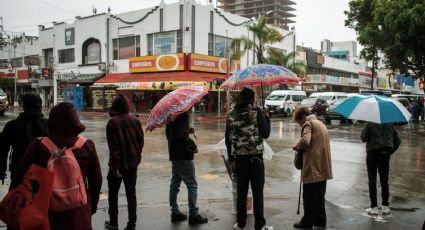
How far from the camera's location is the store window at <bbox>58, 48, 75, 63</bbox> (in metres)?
47.6

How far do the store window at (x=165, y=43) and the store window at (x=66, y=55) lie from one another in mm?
12069

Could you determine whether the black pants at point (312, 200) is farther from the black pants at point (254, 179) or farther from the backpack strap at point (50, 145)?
the backpack strap at point (50, 145)

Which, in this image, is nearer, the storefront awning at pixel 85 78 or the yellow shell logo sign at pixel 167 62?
the yellow shell logo sign at pixel 167 62

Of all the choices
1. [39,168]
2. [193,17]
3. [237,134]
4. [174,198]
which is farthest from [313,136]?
[193,17]

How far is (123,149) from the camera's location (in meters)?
5.30

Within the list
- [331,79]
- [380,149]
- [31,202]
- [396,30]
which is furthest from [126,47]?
[31,202]

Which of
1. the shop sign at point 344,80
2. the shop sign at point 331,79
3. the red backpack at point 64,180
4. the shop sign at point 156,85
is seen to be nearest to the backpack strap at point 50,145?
the red backpack at point 64,180

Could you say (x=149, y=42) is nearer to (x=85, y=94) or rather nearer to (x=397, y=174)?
(x=85, y=94)

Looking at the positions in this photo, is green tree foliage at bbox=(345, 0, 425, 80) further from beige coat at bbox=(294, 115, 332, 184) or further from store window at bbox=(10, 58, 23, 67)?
store window at bbox=(10, 58, 23, 67)

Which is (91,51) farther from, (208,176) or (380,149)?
(380,149)

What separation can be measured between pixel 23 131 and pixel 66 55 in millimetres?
46282

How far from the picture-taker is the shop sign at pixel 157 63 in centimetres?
3668

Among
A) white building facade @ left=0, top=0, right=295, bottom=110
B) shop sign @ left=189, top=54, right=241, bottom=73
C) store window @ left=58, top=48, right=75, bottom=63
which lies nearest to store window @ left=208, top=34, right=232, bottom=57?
white building facade @ left=0, top=0, right=295, bottom=110

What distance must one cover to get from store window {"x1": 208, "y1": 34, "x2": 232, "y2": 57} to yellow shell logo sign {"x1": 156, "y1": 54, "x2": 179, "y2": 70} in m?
3.71
